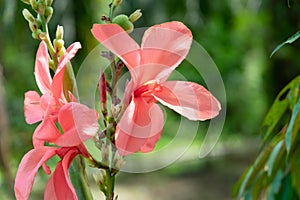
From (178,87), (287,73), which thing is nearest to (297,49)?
(287,73)

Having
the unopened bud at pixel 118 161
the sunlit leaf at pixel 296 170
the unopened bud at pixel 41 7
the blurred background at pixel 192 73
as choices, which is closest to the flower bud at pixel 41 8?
the unopened bud at pixel 41 7

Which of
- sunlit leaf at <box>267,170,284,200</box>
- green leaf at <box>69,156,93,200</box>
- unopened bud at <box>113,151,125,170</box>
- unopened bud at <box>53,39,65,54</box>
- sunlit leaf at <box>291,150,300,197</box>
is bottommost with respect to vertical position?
sunlit leaf at <box>267,170,284,200</box>

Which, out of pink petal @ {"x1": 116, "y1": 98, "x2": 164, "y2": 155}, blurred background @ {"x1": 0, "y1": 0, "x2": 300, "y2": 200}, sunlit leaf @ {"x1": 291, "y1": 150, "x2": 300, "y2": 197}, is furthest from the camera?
blurred background @ {"x1": 0, "y1": 0, "x2": 300, "y2": 200}

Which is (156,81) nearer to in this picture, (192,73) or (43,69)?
(43,69)

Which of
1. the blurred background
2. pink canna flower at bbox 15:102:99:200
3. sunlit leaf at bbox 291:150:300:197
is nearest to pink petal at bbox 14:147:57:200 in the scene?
pink canna flower at bbox 15:102:99:200

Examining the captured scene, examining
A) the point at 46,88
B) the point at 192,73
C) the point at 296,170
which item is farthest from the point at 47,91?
the point at 192,73

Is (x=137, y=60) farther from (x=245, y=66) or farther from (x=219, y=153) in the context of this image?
(x=219, y=153)

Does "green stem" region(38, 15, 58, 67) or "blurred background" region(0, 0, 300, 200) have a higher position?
"green stem" region(38, 15, 58, 67)

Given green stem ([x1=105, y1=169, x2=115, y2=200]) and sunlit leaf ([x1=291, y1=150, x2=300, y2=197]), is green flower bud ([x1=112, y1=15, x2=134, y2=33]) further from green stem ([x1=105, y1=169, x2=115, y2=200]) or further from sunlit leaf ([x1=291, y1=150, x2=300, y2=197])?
sunlit leaf ([x1=291, y1=150, x2=300, y2=197])
